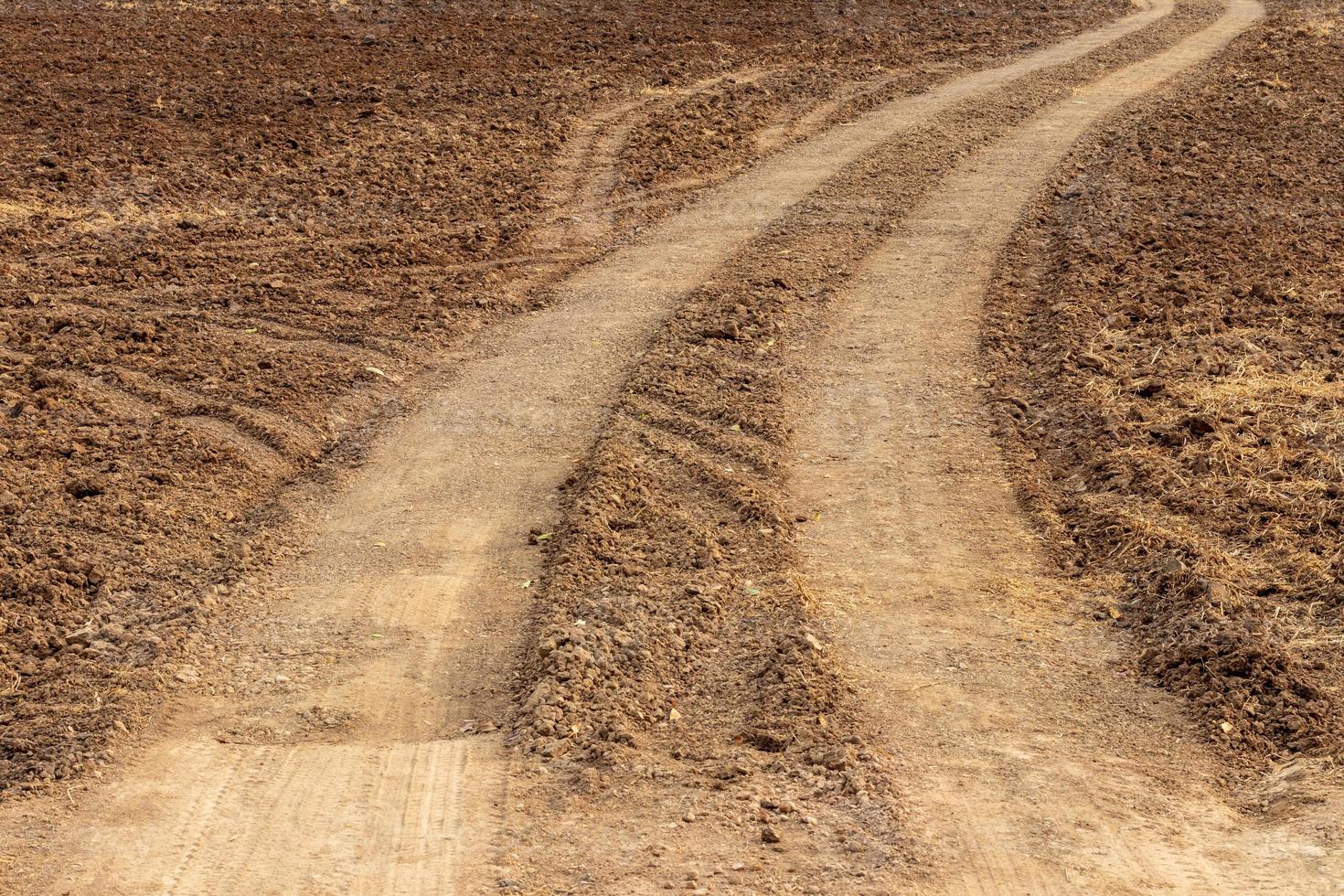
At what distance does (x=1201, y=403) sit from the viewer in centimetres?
913

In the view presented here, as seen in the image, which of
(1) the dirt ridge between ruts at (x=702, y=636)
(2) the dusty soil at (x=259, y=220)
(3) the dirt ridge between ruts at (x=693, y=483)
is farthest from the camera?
(2) the dusty soil at (x=259, y=220)

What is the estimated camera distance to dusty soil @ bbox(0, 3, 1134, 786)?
24.4 feet

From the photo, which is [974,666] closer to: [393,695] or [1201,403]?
[393,695]

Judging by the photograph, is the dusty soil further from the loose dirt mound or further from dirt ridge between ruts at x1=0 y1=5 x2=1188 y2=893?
the loose dirt mound

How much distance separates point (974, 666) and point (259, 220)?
9097 mm

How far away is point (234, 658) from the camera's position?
6.80 meters

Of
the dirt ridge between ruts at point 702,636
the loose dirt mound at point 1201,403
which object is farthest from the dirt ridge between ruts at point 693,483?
the loose dirt mound at point 1201,403

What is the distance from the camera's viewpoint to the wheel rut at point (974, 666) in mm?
5301

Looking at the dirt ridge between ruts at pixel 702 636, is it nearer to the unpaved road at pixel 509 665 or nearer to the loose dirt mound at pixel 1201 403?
the unpaved road at pixel 509 665

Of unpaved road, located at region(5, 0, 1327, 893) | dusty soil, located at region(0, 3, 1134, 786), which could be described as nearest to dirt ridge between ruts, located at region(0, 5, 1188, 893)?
unpaved road, located at region(5, 0, 1327, 893)

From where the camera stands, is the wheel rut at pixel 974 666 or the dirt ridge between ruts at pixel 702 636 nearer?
the wheel rut at pixel 974 666

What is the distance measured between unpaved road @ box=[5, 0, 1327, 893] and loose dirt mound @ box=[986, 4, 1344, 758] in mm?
393

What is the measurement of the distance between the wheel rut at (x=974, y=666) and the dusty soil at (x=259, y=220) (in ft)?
10.8

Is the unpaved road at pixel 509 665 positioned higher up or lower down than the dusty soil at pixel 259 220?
lower down
